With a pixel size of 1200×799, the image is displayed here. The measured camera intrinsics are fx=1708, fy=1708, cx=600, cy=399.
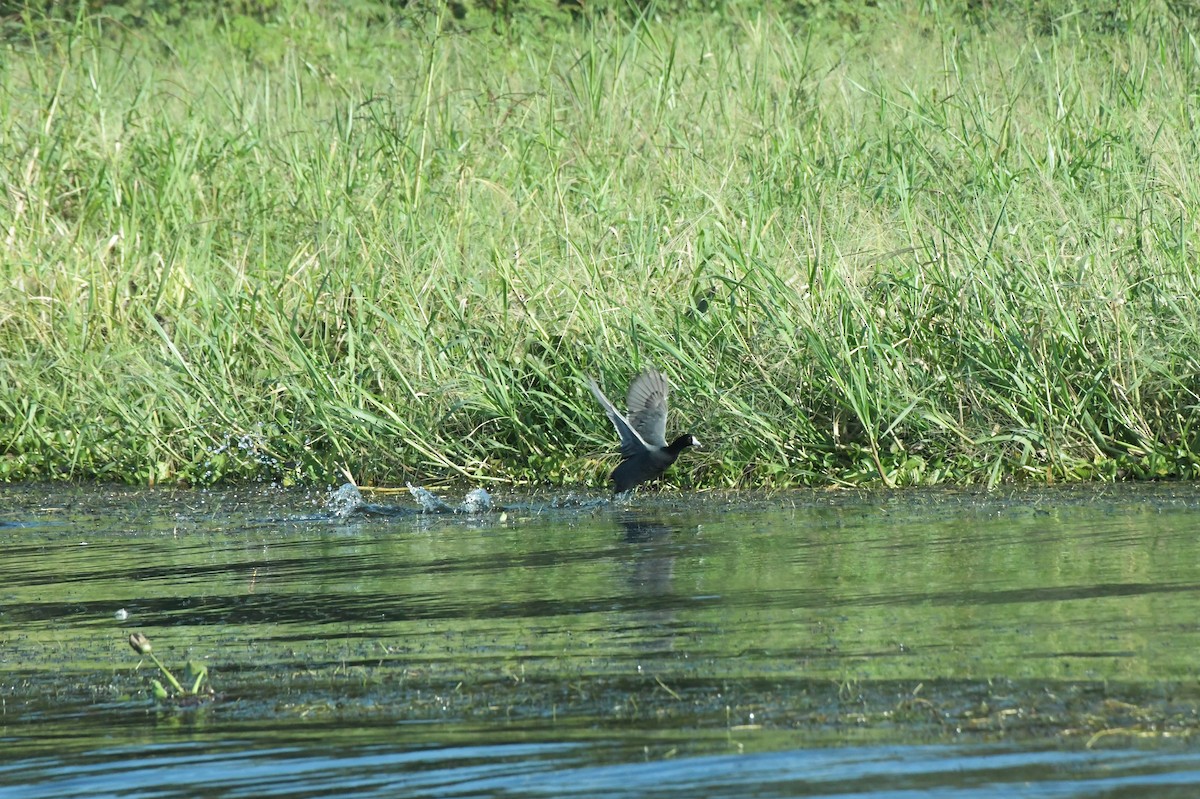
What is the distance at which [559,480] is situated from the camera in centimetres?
750

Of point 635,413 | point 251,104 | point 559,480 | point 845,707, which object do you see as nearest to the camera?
point 845,707

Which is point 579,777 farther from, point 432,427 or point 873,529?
point 432,427

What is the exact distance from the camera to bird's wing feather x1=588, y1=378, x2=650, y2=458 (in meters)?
6.72

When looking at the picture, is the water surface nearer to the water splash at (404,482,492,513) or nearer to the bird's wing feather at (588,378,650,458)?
the bird's wing feather at (588,378,650,458)

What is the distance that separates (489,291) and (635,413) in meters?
1.37

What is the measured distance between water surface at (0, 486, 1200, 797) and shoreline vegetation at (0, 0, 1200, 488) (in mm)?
544

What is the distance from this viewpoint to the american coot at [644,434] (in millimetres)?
6801

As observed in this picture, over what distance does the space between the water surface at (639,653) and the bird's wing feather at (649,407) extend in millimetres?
352

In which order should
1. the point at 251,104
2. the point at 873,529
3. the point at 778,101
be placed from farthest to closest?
the point at 251,104, the point at 778,101, the point at 873,529

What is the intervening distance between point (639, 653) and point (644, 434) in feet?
9.40

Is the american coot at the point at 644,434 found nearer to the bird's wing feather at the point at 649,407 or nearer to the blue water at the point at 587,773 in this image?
the bird's wing feather at the point at 649,407

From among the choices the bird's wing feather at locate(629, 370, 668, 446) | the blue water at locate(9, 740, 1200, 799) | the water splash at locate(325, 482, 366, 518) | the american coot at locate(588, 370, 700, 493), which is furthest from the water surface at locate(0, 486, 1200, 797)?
the water splash at locate(325, 482, 366, 518)

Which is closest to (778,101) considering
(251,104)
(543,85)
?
(543,85)

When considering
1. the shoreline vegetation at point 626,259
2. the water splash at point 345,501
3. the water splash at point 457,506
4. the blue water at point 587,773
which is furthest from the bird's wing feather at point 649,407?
the blue water at point 587,773
